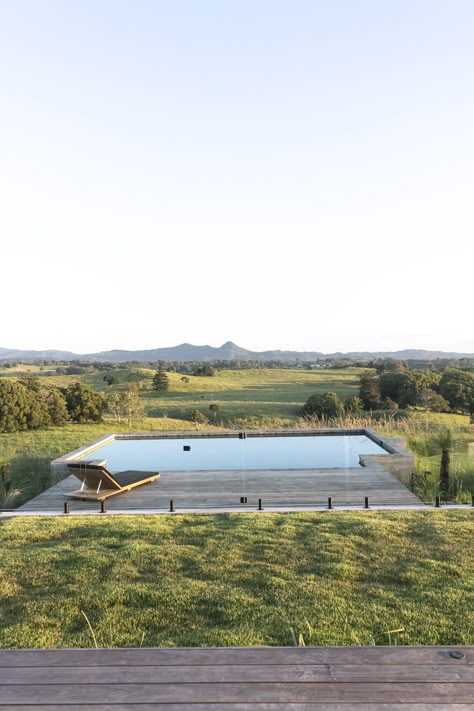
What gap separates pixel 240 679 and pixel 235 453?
31.6 feet

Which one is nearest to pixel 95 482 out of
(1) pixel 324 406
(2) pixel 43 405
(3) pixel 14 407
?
(3) pixel 14 407

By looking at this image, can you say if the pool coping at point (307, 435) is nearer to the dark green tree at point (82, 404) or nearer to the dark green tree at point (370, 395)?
the dark green tree at point (82, 404)

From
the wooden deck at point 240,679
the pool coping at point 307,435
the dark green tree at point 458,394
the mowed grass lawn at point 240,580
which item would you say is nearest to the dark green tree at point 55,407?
the pool coping at point 307,435

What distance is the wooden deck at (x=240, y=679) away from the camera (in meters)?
1.77

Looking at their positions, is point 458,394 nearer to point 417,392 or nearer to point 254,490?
point 417,392

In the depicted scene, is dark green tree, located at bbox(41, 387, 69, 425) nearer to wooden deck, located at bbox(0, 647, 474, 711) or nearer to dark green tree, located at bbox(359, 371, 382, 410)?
dark green tree, located at bbox(359, 371, 382, 410)

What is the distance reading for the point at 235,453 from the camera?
1149 cm

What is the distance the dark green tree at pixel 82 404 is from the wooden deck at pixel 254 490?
33.1ft

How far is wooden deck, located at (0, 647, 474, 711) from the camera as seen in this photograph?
69.7 inches

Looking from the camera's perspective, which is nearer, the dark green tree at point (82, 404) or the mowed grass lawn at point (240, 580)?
the mowed grass lawn at point (240, 580)

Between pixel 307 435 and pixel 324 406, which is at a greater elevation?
pixel 307 435

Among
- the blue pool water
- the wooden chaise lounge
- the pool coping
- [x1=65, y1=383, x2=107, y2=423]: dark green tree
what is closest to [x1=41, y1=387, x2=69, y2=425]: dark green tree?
[x1=65, y1=383, x2=107, y2=423]: dark green tree

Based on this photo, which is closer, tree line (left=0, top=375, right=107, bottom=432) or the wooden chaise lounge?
the wooden chaise lounge

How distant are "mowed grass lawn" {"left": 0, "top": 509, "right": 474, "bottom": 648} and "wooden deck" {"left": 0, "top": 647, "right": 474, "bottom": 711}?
972 millimetres
